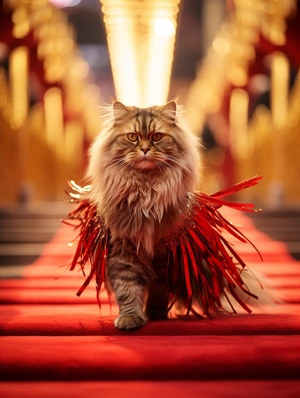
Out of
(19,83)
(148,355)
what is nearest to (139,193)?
(148,355)

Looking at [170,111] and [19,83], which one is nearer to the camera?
[170,111]

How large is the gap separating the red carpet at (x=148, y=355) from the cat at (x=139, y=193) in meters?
0.15

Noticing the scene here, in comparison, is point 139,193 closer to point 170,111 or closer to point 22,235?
point 170,111

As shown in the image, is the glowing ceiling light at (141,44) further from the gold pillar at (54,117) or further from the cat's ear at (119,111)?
the cat's ear at (119,111)

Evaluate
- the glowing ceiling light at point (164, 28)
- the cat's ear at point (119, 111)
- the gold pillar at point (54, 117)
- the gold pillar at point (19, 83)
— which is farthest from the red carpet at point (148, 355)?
the gold pillar at point (54, 117)

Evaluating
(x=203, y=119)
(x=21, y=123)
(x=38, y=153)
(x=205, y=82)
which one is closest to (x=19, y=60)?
(x=21, y=123)

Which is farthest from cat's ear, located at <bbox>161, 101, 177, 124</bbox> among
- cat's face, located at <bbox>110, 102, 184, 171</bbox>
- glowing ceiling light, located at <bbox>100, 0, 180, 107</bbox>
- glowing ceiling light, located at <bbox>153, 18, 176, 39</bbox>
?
glowing ceiling light, located at <bbox>153, 18, 176, 39</bbox>

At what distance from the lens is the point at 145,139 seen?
1512mm

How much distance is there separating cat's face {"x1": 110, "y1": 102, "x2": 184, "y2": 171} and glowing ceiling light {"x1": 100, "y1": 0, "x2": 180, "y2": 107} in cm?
330

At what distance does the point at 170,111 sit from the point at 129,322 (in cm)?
72

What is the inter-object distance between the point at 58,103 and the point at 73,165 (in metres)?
2.07

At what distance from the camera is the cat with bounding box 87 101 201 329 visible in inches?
58.1

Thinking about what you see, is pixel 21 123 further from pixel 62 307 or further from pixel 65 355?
pixel 65 355

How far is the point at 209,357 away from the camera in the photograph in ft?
3.80
